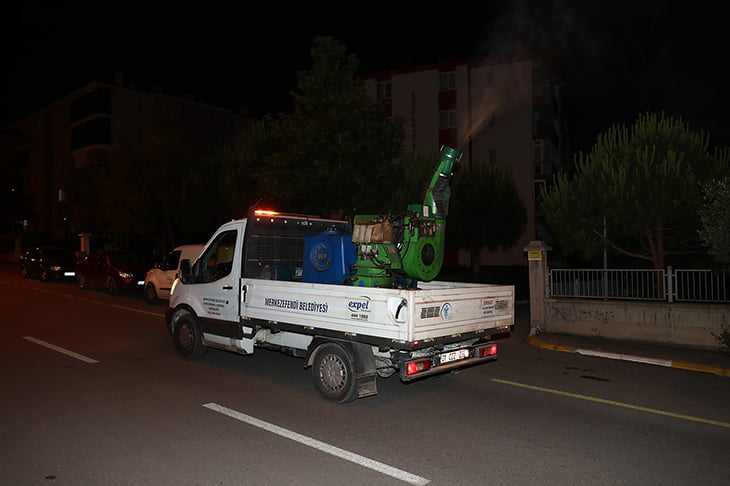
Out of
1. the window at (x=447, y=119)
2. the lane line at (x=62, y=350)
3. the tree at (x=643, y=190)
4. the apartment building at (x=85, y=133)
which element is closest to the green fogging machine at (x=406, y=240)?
the lane line at (x=62, y=350)

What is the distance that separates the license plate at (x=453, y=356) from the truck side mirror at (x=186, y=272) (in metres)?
4.66

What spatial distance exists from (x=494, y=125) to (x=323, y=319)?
34528 millimetres

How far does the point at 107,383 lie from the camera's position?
750 centimetres

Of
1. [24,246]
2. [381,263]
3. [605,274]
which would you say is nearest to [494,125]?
[605,274]

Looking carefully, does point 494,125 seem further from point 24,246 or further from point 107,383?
point 24,246

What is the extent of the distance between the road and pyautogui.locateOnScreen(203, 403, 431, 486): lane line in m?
0.02

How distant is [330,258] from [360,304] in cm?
172

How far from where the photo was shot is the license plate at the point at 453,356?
6.64 metres

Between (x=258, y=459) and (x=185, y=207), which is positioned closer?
(x=258, y=459)

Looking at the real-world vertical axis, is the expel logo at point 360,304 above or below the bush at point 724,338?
above

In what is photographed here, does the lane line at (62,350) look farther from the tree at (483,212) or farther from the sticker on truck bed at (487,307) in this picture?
the tree at (483,212)

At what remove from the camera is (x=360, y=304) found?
6352 millimetres

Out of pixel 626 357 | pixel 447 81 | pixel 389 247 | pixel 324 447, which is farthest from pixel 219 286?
pixel 447 81

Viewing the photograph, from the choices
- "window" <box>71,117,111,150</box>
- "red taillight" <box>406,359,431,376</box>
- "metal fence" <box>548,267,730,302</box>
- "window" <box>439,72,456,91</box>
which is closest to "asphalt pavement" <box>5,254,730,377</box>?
"metal fence" <box>548,267,730,302</box>
